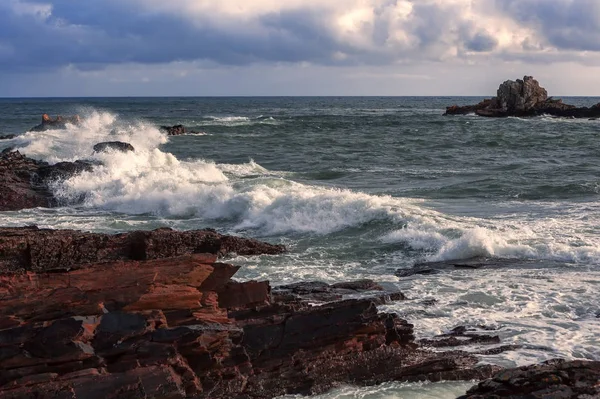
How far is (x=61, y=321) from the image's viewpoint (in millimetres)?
6387

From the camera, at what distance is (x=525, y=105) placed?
76.3 m

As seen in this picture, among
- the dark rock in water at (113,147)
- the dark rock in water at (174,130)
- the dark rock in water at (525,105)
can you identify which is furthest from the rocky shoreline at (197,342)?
the dark rock in water at (525,105)

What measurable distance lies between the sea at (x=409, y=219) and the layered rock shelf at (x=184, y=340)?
0.39 meters

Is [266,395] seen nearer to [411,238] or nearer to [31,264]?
[31,264]

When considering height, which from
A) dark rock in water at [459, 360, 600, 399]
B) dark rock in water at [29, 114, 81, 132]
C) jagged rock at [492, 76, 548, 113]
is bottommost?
dark rock in water at [29, 114, 81, 132]

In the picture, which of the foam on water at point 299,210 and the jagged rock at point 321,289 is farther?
the foam on water at point 299,210

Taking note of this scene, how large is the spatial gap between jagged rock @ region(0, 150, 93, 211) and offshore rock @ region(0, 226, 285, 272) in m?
7.54

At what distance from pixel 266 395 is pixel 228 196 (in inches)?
496

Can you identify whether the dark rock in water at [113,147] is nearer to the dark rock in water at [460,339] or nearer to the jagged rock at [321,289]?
the jagged rock at [321,289]

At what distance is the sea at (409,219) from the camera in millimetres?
9602

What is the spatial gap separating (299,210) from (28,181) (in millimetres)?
9156

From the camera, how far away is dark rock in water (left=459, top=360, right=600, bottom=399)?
525cm

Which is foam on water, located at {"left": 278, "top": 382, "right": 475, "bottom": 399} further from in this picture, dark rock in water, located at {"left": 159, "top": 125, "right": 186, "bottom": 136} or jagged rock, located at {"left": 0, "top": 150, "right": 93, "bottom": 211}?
dark rock in water, located at {"left": 159, "top": 125, "right": 186, "bottom": 136}

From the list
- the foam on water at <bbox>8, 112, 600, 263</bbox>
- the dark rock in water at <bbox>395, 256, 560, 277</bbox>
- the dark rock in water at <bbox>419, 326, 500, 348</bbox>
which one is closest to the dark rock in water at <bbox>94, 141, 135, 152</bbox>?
the foam on water at <bbox>8, 112, 600, 263</bbox>
